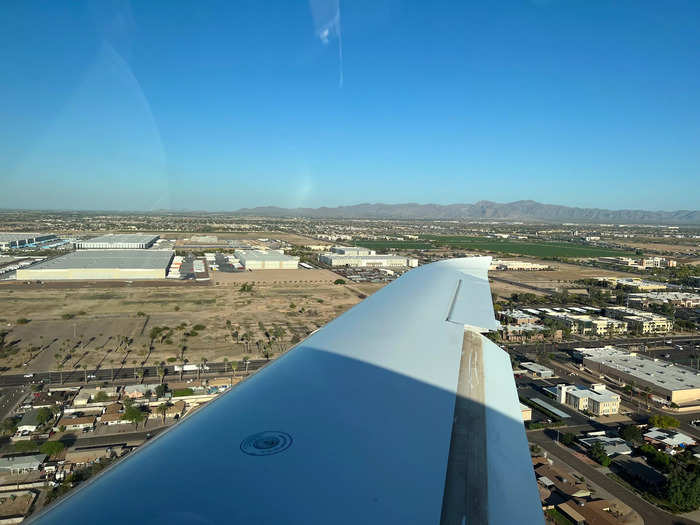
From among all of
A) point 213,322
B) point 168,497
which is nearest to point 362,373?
point 168,497

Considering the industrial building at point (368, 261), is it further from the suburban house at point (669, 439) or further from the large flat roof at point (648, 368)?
the suburban house at point (669, 439)

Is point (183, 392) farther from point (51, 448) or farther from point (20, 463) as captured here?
point (20, 463)

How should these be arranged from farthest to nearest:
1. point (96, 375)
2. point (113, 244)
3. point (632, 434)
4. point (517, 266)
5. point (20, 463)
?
1. point (113, 244)
2. point (517, 266)
3. point (96, 375)
4. point (632, 434)
5. point (20, 463)

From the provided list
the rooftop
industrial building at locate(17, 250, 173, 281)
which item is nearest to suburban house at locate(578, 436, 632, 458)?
the rooftop

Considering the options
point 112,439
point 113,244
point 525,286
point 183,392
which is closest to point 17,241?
point 113,244

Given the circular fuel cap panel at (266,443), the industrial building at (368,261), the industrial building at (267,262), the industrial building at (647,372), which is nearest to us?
the circular fuel cap panel at (266,443)

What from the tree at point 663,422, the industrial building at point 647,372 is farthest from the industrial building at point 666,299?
the tree at point 663,422
